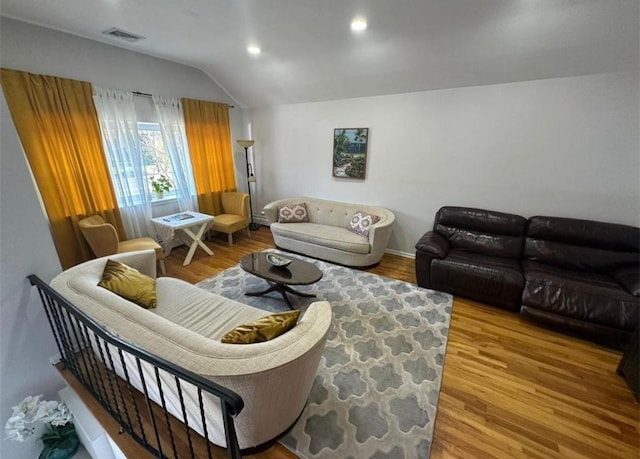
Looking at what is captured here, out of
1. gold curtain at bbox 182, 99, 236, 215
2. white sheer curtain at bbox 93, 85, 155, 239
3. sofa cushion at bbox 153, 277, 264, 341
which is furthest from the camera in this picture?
gold curtain at bbox 182, 99, 236, 215

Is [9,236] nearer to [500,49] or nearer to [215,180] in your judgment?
[215,180]

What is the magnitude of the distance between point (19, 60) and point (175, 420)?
3.69m

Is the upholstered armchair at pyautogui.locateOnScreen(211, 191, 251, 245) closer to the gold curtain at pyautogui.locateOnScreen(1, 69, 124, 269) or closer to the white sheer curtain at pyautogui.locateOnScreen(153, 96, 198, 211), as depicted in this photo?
the white sheer curtain at pyautogui.locateOnScreen(153, 96, 198, 211)

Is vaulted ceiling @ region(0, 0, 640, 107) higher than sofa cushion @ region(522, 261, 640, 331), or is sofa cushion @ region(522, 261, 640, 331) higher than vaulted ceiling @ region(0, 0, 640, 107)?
vaulted ceiling @ region(0, 0, 640, 107)

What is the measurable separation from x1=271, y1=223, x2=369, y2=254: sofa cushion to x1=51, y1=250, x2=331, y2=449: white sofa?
206 centimetres

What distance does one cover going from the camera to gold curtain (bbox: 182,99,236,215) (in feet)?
13.6

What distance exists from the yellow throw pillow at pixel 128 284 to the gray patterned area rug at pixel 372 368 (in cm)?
107

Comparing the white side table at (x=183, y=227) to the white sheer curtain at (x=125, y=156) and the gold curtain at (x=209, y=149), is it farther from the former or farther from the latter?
the gold curtain at (x=209, y=149)

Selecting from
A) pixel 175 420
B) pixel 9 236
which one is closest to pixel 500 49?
pixel 175 420

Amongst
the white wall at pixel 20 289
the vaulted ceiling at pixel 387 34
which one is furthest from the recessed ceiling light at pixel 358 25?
the white wall at pixel 20 289

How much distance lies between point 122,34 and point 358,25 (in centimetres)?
257

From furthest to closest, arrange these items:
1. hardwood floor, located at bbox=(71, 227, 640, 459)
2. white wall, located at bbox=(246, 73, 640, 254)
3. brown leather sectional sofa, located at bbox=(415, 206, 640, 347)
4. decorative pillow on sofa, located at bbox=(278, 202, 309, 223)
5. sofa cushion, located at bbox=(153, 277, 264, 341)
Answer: decorative pillow on sofa, located at bbox=(278, 202, 309, 223) < white wall, located at bbox=(246, 73, 640, 254) < brown leather sectional sofa, located at bbox=(415, 206, 640, 347) < sofa cushion, located at bbox=(153, 277, 264, 341) < hardwood floor, located at bbox=(71, 227, 640, 459)

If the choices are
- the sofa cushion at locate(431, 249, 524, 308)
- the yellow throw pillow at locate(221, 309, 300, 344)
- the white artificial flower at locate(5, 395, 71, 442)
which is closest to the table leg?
the white artificial flower at locate(5, 395, 71, 442)

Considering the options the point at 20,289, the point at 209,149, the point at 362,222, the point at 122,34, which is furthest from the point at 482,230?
the point at 122,34
